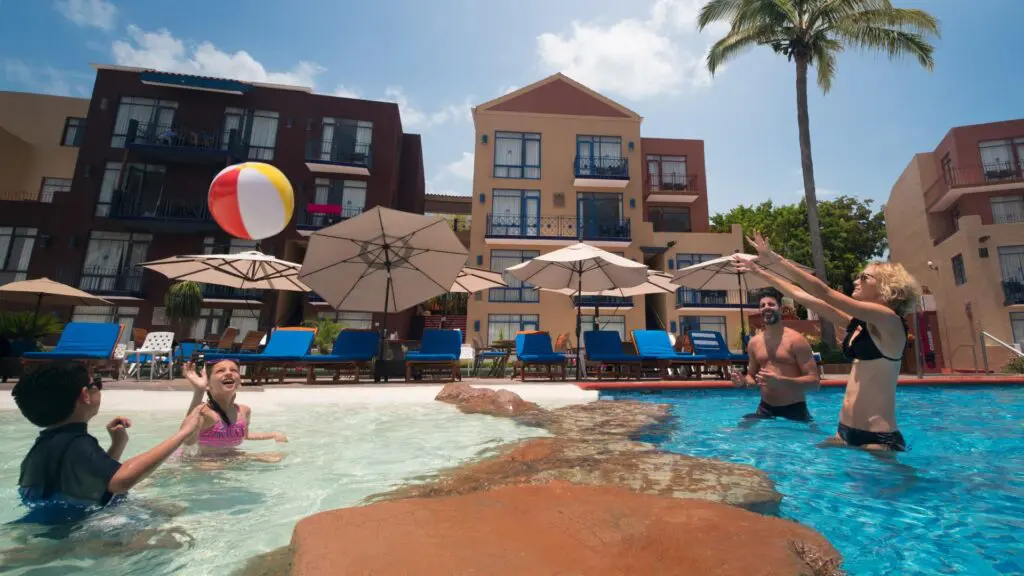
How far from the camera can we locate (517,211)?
24.6 m

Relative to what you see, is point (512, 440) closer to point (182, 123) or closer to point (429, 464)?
point (429, 464)

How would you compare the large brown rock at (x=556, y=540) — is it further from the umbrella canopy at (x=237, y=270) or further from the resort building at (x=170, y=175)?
the resort building at (x=170, y=175)

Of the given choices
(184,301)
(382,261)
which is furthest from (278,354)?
(184,301)

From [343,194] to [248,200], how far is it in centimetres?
1595

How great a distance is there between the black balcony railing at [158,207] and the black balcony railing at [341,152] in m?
5.63

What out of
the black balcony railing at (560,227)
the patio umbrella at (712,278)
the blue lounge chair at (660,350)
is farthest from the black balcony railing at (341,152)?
the blue lounge chair at (660,350)

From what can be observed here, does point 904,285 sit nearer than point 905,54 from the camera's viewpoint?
Yes

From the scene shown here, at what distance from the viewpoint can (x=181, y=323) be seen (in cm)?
1809

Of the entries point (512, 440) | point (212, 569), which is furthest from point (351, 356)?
point (212, 569)

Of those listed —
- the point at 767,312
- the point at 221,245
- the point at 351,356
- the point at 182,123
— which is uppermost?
the point at 182,123

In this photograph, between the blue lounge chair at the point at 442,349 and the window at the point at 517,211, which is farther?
the window at the point at 517,211

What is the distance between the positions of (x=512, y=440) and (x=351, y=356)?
225 inches

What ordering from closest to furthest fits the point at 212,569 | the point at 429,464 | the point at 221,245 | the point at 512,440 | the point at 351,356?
1. the point at 212,569
2. the point at 429,464
3. the point at 512,440
4. the point at 351,356
5. the point at 221,245

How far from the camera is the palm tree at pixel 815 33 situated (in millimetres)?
16125
